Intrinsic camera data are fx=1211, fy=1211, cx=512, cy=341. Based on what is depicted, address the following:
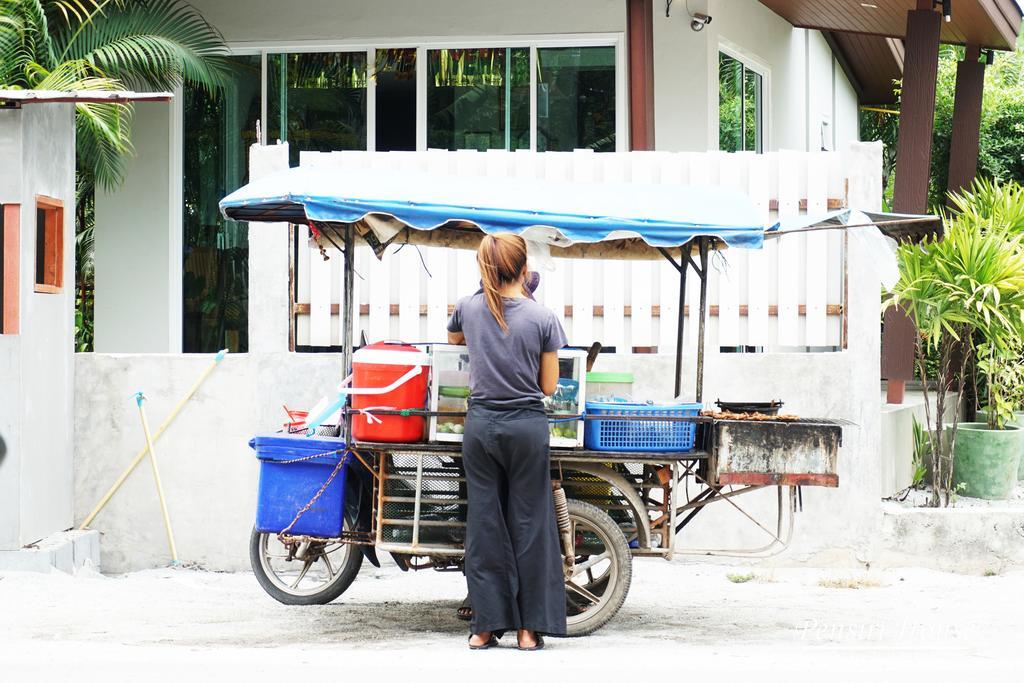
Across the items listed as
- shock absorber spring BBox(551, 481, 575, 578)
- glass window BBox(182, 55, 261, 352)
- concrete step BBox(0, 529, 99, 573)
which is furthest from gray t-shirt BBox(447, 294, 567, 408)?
glass window BBox(182, 55, 261, 352)

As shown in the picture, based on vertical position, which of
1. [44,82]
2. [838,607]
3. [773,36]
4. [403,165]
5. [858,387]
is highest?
[773,36]

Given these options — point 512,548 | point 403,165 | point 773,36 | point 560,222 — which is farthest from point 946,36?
point 512,548

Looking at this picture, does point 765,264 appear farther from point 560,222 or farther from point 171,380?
point 171,380

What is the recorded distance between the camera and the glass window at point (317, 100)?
36.7 feet

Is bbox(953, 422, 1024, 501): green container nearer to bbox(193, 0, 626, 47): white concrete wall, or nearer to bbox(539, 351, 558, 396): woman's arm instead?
bbox(539, 351, 558, 396): woman's arm

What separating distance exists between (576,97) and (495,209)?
5.28 metres

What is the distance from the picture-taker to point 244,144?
11.3 meters

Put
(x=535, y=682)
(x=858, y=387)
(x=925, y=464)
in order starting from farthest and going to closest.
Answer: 1. (x=925, y=464)
2. (x=858, y=387)
3. (x=535, y=682)

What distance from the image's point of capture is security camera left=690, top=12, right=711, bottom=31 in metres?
10.9

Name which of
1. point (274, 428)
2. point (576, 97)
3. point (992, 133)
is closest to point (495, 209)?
point (274, 428)

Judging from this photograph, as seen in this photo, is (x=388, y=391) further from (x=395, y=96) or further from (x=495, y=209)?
(x=395, y=96)

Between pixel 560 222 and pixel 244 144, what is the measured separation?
6.01 meters

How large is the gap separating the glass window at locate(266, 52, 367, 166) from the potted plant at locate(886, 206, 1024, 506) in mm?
5111

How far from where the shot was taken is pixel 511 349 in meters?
5.70
